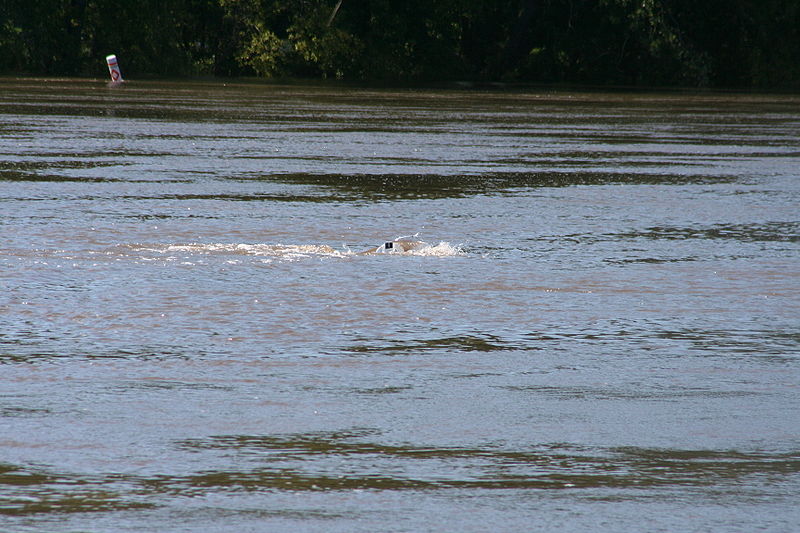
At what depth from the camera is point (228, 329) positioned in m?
5.66

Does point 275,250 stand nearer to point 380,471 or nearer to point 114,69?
point 380,471

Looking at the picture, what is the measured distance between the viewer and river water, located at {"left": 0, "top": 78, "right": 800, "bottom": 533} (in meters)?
3.55

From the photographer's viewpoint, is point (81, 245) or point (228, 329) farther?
point (81, 245)

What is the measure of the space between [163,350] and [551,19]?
138 ft

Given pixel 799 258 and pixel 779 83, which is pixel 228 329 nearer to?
pixel 799 258

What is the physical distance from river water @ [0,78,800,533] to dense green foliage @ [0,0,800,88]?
30881 mm

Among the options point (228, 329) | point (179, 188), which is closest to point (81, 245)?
point (228, 329)

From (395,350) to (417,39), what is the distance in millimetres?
41795

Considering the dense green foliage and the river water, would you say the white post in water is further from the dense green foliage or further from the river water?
the river water

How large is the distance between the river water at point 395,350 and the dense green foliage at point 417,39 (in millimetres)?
30881

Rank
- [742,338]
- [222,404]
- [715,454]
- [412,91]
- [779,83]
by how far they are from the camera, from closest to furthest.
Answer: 1. [715,454]
2. [222,404]
3. [742,338]
4. [412,91]
5. [779,83]

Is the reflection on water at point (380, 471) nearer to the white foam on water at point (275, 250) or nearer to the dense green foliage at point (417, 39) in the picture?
the white foam on water at point (275, 250)

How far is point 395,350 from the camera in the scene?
5.32 meters

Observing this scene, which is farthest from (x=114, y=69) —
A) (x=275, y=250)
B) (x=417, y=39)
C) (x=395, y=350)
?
(x=395, y=350)
